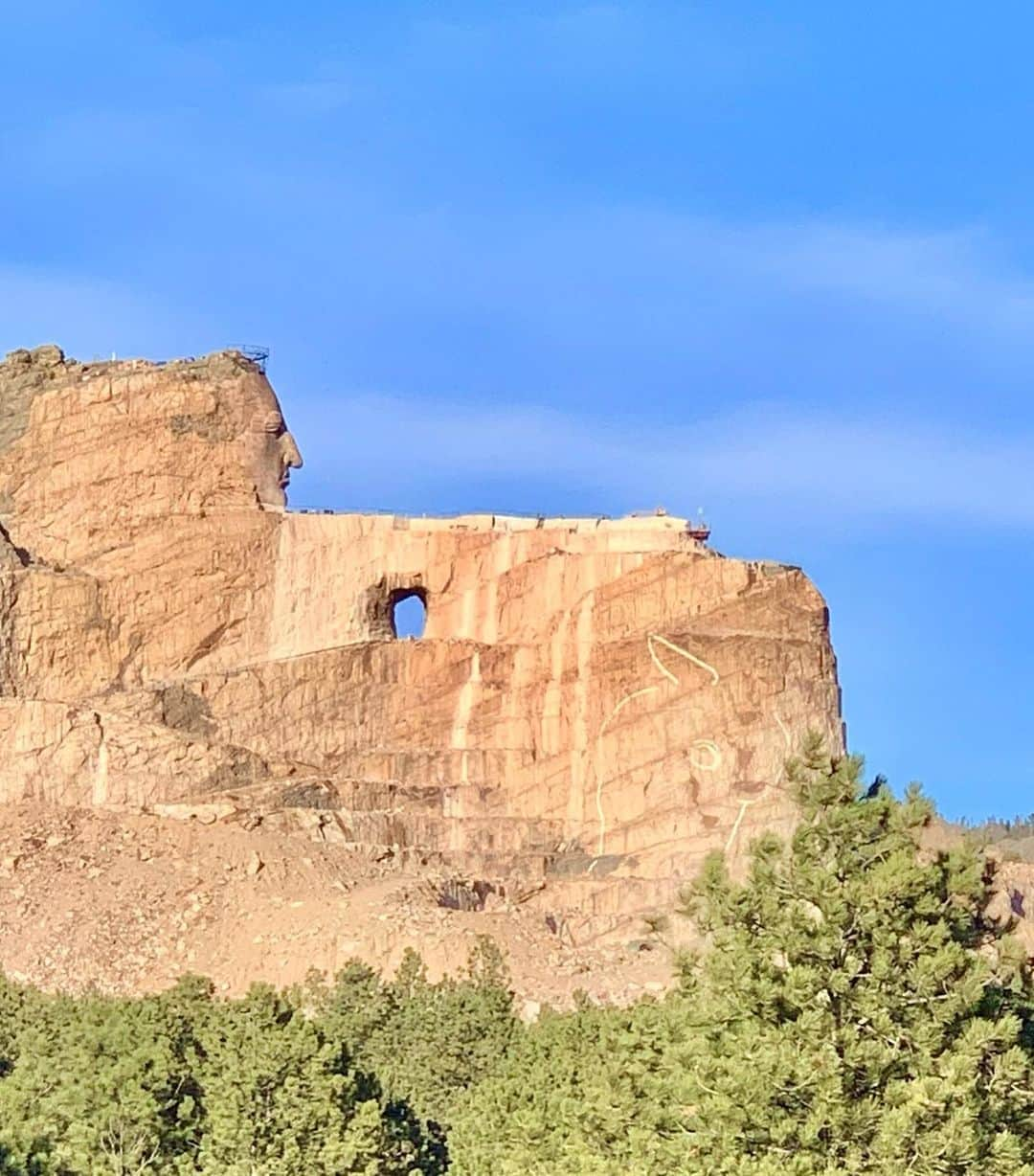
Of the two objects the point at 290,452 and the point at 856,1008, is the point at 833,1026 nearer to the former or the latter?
the point at 856,1008

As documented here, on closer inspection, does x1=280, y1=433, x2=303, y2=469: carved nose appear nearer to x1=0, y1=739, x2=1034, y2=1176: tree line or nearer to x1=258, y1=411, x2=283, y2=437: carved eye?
x1=258, y1=411, x2=283, y2=437: carved eye

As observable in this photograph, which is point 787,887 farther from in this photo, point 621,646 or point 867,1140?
point 621,646

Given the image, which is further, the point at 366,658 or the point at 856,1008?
the point at 366,658

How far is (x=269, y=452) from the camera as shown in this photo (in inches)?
4419

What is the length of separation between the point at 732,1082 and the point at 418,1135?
25.6 m

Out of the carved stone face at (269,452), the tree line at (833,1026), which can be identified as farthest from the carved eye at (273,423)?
the tree line at (833,1026)

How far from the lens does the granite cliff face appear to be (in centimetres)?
10381

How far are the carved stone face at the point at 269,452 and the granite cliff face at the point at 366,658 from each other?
97 millimetres

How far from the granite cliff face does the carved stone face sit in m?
0.10

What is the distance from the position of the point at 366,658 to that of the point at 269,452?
780cm

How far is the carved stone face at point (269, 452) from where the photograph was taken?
11181 centimetres

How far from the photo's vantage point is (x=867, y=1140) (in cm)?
4219

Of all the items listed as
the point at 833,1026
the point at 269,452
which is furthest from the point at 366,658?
the point at 833,1026

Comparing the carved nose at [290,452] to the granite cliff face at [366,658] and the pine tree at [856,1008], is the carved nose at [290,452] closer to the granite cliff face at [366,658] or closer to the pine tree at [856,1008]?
the granite cliff face at [366,658]
